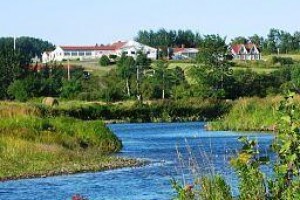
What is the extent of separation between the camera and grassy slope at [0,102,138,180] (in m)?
29.7

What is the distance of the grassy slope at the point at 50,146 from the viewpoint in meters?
29.7

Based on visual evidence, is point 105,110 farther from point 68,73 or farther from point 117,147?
point 117,147

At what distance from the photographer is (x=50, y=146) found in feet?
110

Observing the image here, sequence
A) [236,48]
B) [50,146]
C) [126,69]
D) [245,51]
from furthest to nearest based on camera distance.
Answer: [236,48] → [245,51] → [126,69] → [50,146]

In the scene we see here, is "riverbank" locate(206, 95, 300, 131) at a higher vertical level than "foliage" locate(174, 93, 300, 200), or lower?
lower

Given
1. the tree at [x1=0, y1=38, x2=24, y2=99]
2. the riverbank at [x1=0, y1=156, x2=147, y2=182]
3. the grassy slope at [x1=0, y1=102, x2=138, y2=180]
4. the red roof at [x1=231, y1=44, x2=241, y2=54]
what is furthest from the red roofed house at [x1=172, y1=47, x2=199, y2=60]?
the riverbank at [x1=0, y1=156, x2=147, y2=182]

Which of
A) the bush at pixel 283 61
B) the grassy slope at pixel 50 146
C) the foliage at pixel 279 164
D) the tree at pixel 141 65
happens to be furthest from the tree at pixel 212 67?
the foliage at pixel 279 164

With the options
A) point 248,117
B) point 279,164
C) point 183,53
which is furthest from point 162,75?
point 279,164

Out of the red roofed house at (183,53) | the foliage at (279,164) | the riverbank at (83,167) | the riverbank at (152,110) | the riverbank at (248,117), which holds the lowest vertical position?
the riverbank at (152,110)

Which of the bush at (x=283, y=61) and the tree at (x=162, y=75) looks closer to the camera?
the tree at (x=162, y=75)

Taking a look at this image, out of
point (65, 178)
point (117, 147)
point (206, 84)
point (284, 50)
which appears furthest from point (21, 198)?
point (284, 50)

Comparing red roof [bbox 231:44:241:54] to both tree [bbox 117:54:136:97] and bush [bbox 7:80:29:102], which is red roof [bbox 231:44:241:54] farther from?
bush [bbox 7:80:29:102]

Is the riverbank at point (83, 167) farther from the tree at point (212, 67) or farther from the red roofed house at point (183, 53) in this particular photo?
the red roofed house at point (183, 53)

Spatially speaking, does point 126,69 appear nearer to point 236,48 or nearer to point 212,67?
point 212,67
